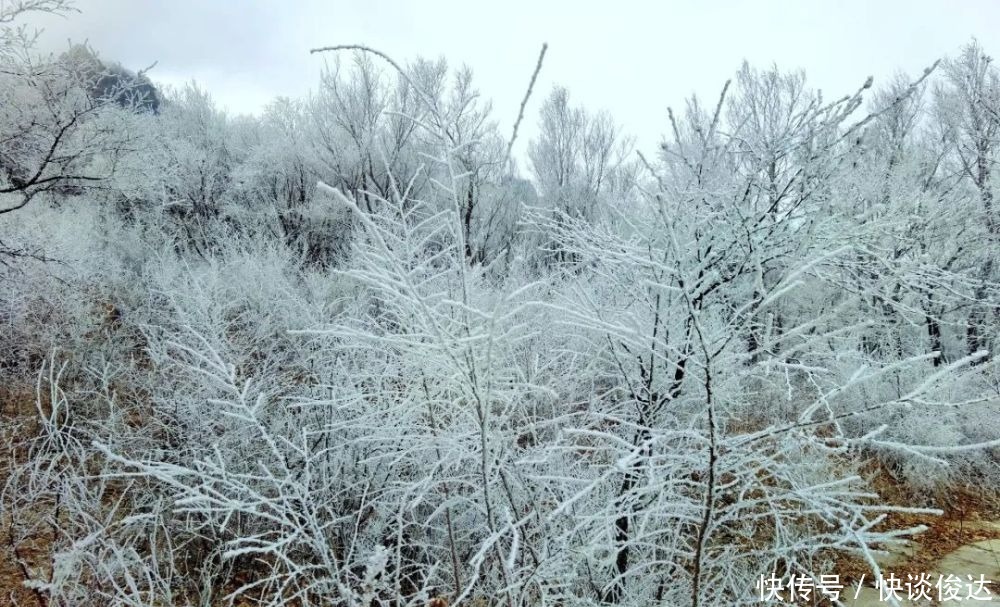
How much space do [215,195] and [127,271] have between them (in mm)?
5027

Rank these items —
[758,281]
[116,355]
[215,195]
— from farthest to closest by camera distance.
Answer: [215,195], [116,355], [758,281]

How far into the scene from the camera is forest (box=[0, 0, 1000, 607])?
6.45ft

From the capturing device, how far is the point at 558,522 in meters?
3.29

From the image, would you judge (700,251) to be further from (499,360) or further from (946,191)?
(946,191)

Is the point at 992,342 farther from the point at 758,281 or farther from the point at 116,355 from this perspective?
the point at 116,355

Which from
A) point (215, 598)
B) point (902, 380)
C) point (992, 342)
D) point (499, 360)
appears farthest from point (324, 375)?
point (992, 342)

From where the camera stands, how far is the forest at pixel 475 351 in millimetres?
1966

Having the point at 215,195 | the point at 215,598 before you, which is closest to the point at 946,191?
the point at 215,598

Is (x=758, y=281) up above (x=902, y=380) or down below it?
above

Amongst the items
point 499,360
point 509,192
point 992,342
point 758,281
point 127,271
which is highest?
point 509,192

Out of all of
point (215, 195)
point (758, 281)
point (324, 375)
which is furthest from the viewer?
point (215, 195)

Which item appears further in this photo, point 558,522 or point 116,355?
point 116,355

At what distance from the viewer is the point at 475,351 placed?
78.0 inches

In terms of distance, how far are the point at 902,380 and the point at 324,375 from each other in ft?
32.2
